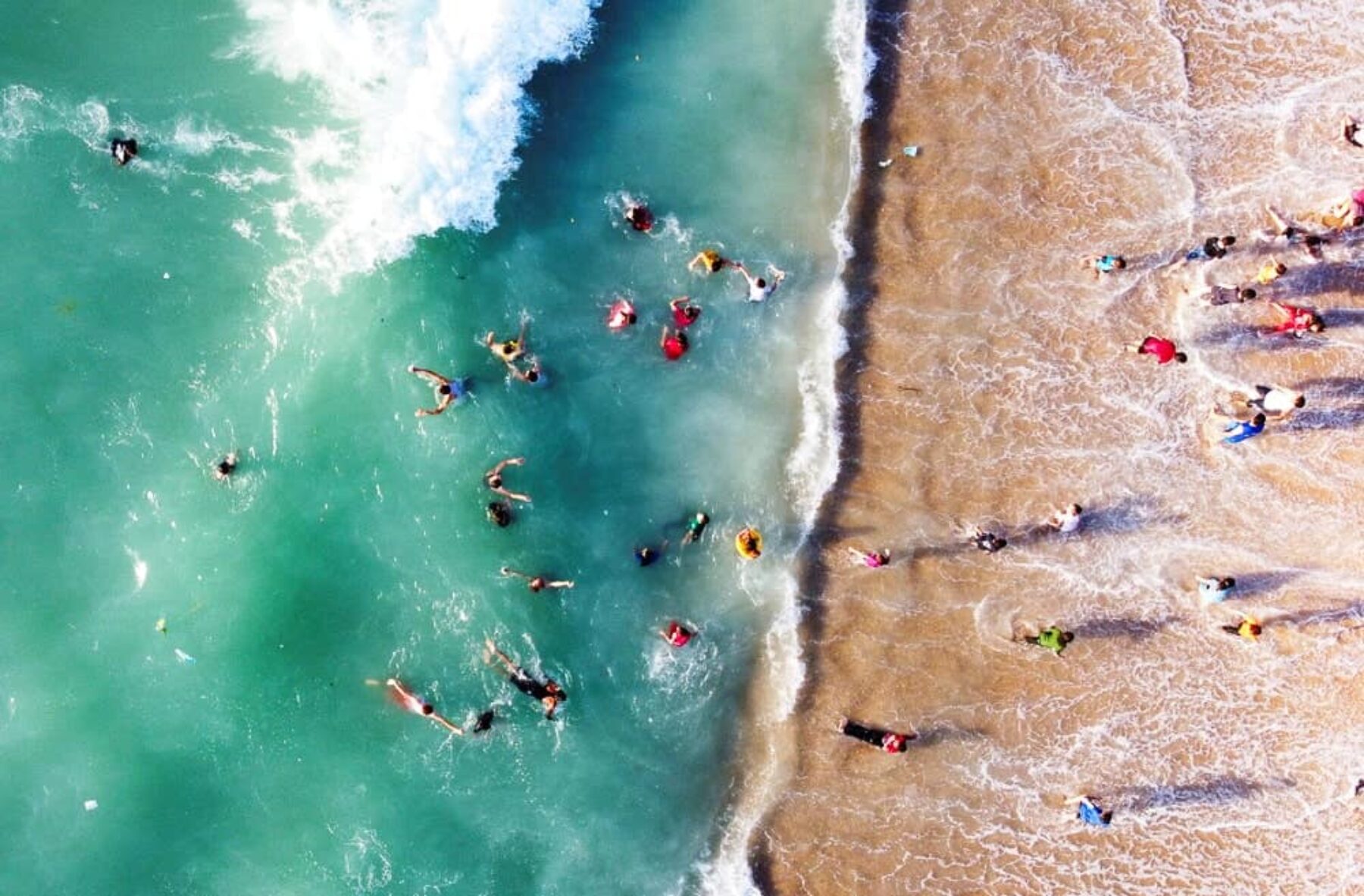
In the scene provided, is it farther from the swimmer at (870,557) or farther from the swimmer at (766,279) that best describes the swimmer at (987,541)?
the swimmer at (766,279)

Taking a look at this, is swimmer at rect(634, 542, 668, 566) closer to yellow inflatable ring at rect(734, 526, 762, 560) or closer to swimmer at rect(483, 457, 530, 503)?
yellow inflatable ring at rect(734, 526, 762, 560)

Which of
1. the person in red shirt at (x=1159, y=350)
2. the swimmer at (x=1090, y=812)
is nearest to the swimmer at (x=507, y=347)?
the person in red shirt at (x=1159, y=350)

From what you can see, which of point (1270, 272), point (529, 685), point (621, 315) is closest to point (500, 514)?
point (529, 685)

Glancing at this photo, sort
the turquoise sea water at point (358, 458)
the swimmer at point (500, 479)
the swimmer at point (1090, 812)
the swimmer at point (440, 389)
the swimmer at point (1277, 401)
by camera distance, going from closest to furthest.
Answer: the swimmer at point (1277, 401) < the swimmer at point (1090, 812) < the swimmer at point (440, 389) < the swimmer at point (500, 479) < the turquoise sea water at point (358, 458)

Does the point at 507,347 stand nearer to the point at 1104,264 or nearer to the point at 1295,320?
the point at 1104,264

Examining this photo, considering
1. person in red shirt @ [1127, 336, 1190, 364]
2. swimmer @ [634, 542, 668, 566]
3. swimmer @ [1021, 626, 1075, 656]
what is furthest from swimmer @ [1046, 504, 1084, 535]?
Result: swimmer @ [634, 542, 668, 566]

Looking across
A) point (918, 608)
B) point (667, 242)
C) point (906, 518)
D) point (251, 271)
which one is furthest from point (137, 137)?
point (918, 608)
